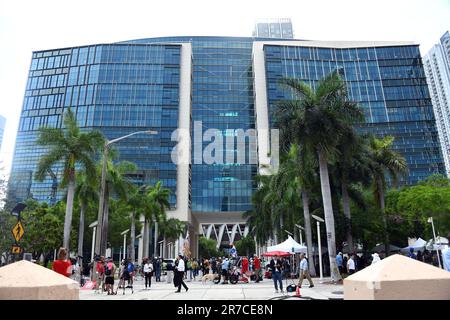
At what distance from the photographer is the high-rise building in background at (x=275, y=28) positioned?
164m

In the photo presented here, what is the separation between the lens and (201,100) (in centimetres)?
8762

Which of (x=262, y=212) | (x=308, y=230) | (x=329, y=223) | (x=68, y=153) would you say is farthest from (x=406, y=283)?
(x=262, y=212)

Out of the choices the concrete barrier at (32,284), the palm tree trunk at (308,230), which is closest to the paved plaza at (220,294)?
the concrete barrier at (32,284)

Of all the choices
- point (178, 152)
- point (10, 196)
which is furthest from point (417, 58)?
point (10, 196)

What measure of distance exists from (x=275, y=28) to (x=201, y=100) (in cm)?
9643

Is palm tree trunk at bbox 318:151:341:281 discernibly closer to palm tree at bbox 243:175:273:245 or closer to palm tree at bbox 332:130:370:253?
palm tree at bbox 332:130:370:253

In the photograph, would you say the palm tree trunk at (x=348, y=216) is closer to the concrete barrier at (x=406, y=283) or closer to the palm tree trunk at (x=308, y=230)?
the palm tree trunk at (x=308, y=230)

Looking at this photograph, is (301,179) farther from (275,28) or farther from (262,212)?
(275,28)

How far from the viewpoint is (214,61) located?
93.4 m

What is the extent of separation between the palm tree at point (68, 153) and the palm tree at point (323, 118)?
13.9 metres

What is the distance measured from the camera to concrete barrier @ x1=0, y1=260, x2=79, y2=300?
285cm

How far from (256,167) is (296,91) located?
197 ft
